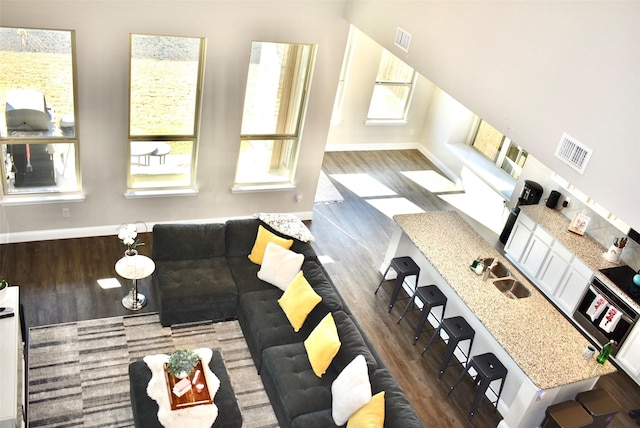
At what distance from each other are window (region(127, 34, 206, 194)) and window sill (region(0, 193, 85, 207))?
664 mm

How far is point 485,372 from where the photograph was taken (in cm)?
585

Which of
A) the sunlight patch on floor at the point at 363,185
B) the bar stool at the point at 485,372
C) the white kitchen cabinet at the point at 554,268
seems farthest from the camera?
the sunlight patch on floor at the point at 363,185

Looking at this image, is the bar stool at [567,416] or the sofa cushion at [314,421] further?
the bar stool at [567,416]

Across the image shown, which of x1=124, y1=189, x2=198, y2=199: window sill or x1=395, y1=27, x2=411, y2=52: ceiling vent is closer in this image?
x1=395, y1=27, x2=411, y2=52: ceiling vent

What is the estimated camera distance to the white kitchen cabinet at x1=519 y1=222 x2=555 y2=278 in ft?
26.6

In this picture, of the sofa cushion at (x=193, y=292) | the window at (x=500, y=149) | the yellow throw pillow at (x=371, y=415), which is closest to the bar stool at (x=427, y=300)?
the yellow throw pillow at (x=371, y=415)

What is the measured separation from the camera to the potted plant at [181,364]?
492cm

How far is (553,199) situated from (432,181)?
2.72 m

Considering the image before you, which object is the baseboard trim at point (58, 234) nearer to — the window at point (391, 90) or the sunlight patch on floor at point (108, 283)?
the sunlight patch on floor at point (108, 283)

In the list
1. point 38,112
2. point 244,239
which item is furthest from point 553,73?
point 38,112

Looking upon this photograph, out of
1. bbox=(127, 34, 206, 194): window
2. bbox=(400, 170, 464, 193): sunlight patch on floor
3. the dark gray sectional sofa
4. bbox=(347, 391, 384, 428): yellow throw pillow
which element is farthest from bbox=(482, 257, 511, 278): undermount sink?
bbox=(127, 34, 206, 194): window

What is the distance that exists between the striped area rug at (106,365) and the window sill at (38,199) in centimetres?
169

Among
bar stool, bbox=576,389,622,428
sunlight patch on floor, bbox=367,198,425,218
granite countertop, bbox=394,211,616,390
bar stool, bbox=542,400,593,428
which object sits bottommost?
sunlight patch on floor, bbox=367,198,425,218

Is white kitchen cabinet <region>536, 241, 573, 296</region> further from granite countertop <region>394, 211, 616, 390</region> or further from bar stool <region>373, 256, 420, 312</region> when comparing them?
bar stool <region>373, 256, 420, 312</region>
